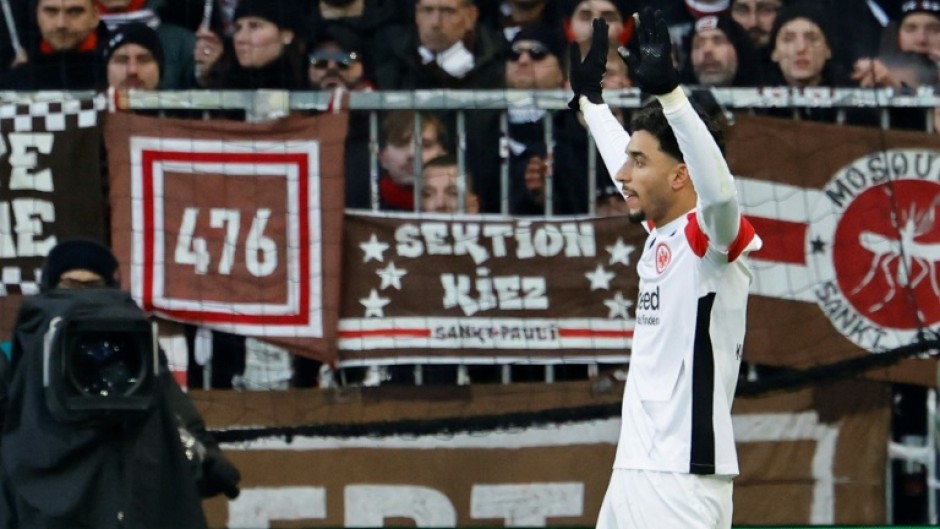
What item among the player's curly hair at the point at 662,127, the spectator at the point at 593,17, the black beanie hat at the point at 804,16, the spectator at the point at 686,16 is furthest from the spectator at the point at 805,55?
the player's curly hair at the point at 662,127

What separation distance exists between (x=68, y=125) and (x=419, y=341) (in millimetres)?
1852

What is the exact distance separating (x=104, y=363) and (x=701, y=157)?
7.22 ft

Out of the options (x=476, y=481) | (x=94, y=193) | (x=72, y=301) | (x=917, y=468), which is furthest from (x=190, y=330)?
(x=917, y=468)

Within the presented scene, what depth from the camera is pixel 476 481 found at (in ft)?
27.6

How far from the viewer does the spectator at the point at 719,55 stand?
8.38 meters

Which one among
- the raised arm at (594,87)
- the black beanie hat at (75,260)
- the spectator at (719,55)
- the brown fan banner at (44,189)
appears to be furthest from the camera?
the spectator at (719,55)

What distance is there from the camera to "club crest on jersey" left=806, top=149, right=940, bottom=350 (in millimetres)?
8461

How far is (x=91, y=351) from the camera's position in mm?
5887

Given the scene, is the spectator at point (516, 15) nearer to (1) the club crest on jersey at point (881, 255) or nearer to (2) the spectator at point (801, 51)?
(2) the spectator at point (801, 51)

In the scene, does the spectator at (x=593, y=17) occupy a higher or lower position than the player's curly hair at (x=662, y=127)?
higher

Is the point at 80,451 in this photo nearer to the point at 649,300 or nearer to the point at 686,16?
the point at 649,300

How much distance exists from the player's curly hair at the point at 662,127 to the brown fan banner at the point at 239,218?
3.20 metres

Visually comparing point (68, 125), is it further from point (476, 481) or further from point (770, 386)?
point (770, 386)

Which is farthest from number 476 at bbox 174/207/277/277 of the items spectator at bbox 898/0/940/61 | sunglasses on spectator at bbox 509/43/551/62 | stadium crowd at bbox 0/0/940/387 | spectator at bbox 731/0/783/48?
spectator at bbox 898/0/940/61
